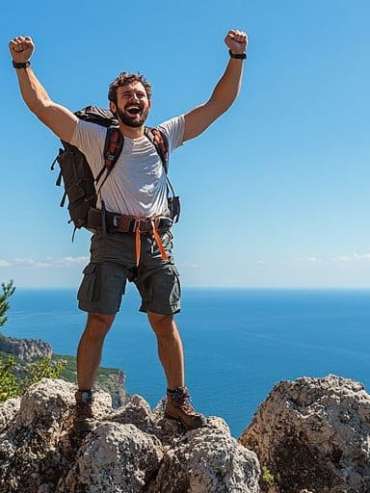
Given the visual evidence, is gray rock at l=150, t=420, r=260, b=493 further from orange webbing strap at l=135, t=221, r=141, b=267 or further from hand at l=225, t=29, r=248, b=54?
hand at l=225, t=29, r=248, b=54

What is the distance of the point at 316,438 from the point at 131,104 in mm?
3820

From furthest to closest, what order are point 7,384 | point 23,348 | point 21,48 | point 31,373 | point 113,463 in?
point 23,348, point 31,373, point 7,384, point 21,48, point 113,463

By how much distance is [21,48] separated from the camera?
5.53m

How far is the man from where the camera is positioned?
5559 millimetres

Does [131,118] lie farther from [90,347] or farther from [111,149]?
[90,347]

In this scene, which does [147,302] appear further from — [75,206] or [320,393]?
[320,393]

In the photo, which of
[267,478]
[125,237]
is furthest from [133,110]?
[267,478]

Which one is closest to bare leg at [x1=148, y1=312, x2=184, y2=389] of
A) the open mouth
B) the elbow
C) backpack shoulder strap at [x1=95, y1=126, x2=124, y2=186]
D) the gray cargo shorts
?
the gray cargo shorts

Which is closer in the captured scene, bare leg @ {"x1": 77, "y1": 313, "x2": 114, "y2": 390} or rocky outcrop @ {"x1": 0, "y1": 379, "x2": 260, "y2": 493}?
rocky outcrop @ {"x1": 0, "y1": 379, "x2": 260, "y2": 493}

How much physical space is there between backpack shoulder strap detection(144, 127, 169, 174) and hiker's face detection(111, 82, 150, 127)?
7.5 inches

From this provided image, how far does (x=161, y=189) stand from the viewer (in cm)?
590

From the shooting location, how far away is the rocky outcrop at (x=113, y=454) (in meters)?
4.80

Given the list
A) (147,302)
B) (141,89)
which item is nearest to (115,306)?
(147,302)

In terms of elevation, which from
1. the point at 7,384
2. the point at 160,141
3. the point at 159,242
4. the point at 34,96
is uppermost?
the point at 34,96
